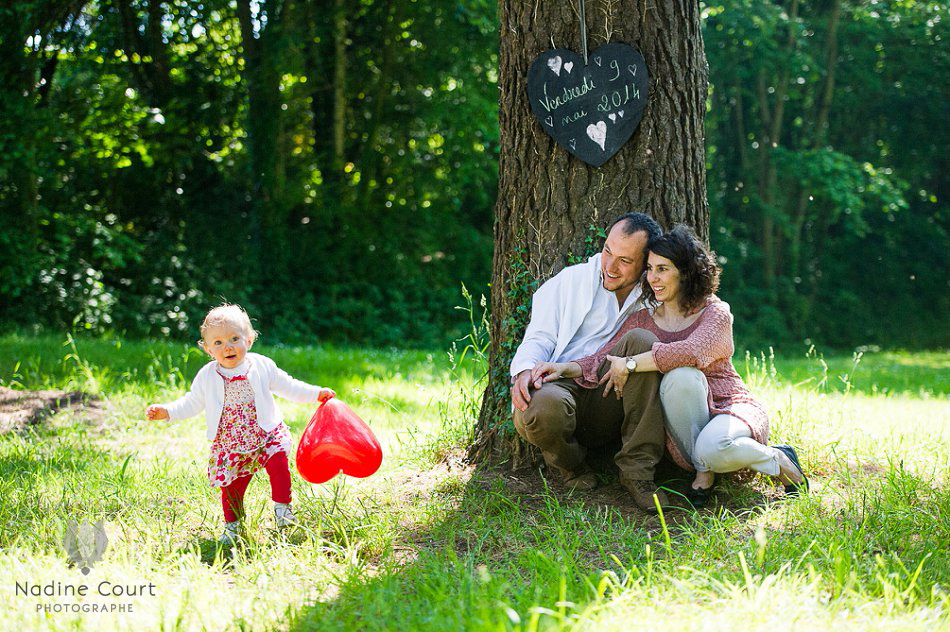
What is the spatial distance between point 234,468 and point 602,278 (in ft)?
6.00

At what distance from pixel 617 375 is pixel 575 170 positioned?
112 cm

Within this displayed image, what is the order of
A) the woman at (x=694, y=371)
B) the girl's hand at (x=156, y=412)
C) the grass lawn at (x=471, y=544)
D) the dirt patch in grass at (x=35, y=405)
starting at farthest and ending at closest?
the dirt patch in grass at (x=35, y=405)
the woman at (x=694, y=371)
the girl's hand at (x=156, y=412)
the grass lawn at (x=471, y=544)

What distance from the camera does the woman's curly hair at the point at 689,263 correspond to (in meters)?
3.71

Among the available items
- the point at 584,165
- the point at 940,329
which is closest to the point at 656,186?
the point at 584,165

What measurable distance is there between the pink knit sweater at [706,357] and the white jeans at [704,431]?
0.15 feet

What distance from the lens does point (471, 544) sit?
3.39m

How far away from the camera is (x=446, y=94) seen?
42.1ft

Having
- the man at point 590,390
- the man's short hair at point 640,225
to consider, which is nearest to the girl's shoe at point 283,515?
the man at point 590,390

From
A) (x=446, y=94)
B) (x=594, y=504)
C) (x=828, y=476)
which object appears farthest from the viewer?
(x=446, y=94)

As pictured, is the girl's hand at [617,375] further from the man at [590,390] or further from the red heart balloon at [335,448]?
the red heart balloon at [335,448]

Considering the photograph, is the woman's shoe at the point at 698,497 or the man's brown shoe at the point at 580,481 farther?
the man's brown shoe at the point at 580,481

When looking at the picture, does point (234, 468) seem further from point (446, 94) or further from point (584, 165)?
point (446, 94)

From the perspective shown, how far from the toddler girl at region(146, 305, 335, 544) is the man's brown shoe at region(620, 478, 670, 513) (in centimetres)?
135

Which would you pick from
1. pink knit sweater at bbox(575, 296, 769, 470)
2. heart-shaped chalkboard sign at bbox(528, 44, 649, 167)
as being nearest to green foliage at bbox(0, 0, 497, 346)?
heart-shaped chalkboard sign at bbox(528, 44, 649, 167)
